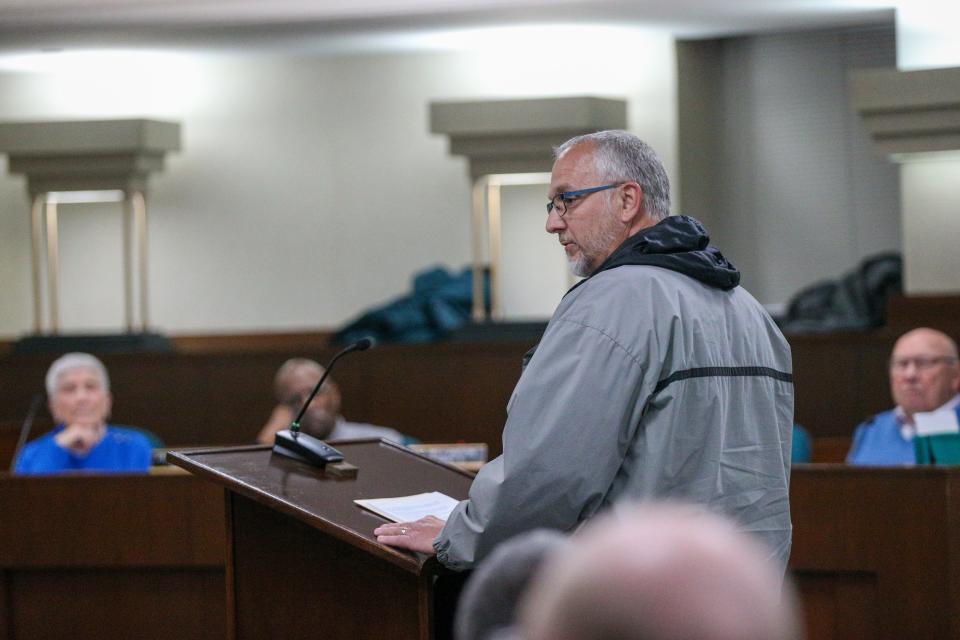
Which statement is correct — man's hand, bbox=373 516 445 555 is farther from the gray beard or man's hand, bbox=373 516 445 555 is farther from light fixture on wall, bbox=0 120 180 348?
light fixture on wall, bbox=0 120 180 348

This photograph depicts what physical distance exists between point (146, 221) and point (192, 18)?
199 cm

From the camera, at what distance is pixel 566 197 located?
2520mm

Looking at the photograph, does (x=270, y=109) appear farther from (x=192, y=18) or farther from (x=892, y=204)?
(x=892, y=204)

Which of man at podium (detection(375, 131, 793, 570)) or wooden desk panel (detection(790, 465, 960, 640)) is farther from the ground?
man at podium (detection(375, 131, 793, 570))

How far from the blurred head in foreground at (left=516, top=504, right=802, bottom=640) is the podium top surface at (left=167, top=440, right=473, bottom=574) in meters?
1.53

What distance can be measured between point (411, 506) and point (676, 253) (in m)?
0.70

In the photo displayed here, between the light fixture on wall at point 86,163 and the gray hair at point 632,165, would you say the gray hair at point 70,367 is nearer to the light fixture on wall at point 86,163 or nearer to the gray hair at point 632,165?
the light fixture on wall at point 86,163

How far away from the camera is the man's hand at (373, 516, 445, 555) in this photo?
2443mm

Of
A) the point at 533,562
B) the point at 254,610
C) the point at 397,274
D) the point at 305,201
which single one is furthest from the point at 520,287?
the point at 533,562

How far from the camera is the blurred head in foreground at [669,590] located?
0.89m

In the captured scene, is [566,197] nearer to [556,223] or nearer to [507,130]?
[556,223]

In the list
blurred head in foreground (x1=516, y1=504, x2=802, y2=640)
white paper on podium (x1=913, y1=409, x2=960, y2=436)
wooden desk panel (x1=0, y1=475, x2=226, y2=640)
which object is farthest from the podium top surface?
white paper on podium (x1=913, y1=409, x2=960, y2=436)

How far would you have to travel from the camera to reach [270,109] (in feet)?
31.4

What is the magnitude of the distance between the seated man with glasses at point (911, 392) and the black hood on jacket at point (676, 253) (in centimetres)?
287
